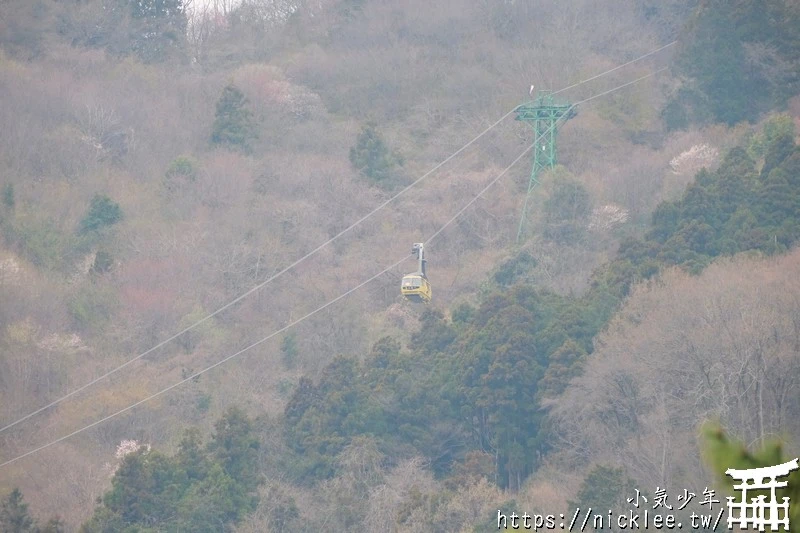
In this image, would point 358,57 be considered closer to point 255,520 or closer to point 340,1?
point 340,1

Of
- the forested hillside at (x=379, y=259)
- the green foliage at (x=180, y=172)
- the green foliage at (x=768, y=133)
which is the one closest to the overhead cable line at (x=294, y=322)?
the forested hillside at (x=379, y=259)

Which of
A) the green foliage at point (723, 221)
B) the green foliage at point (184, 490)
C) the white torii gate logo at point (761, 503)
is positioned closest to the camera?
the white torii gate logo at point (761, 503)

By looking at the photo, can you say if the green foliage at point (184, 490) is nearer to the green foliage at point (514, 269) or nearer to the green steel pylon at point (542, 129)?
the green foliage at point (514, 269)

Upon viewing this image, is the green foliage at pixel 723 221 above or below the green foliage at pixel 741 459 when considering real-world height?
above

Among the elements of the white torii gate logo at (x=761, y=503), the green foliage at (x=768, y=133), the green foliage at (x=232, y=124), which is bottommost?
the white torii gate logo at (x=761, y=503)

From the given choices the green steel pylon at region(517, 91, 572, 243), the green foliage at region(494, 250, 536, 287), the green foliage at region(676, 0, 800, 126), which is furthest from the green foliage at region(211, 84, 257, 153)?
the green foliage at region(676, 0, 800, 126)

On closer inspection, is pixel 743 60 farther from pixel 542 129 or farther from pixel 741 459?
pixel 741 459

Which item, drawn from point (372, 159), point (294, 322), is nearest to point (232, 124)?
point (372, 159)
